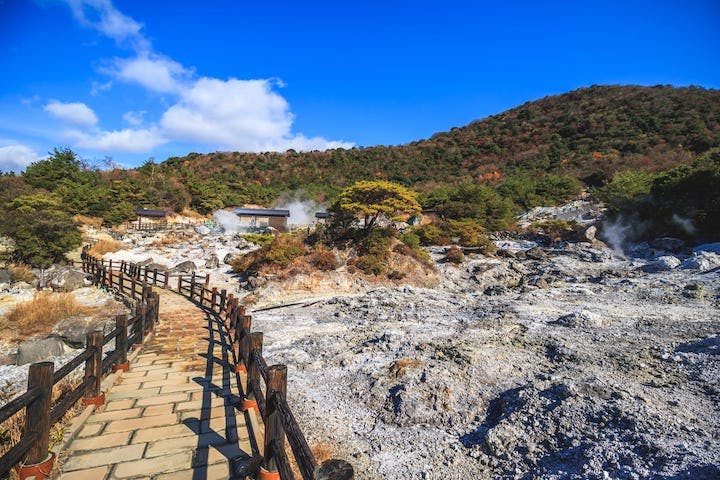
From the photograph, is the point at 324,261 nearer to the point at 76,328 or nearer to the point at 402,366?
the point at 76,328

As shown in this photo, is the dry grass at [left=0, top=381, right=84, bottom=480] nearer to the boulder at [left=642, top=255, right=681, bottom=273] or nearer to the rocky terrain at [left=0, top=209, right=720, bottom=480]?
the rocky terrain at [left=0, top=209, right=720, bottom=480]

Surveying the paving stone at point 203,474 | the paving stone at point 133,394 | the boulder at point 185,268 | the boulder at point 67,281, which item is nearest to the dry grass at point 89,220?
the boulder at point 185,268

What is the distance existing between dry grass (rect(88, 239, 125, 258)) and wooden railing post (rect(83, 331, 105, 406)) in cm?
2538

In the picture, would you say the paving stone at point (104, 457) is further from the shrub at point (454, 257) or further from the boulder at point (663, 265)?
the boulder at point (663, 265)

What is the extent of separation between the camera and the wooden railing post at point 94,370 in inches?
189

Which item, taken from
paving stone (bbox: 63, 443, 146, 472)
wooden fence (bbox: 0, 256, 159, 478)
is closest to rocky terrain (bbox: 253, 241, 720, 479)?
paving stone (bbox: 63, 443, 146, 472)

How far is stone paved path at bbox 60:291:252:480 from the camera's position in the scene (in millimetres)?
3707

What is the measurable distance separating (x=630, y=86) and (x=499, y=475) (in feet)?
317

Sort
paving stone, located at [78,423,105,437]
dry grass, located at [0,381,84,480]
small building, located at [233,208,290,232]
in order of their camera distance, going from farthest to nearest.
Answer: small building, located at [233,208,290,232]
paving stone, located at [78,423,105,437]
dry grass, located at [0,381,84,480]

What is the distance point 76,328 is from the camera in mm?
11031

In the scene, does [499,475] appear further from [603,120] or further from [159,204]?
[603,120]

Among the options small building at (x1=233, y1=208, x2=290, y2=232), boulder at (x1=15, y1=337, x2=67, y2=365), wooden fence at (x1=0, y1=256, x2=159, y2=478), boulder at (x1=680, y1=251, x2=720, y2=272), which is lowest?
boulder at (x1=15, y1=337, x2=67, y2=365)

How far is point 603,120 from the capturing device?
6125 cm

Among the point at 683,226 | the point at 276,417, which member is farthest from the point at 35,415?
the point at 683,226
